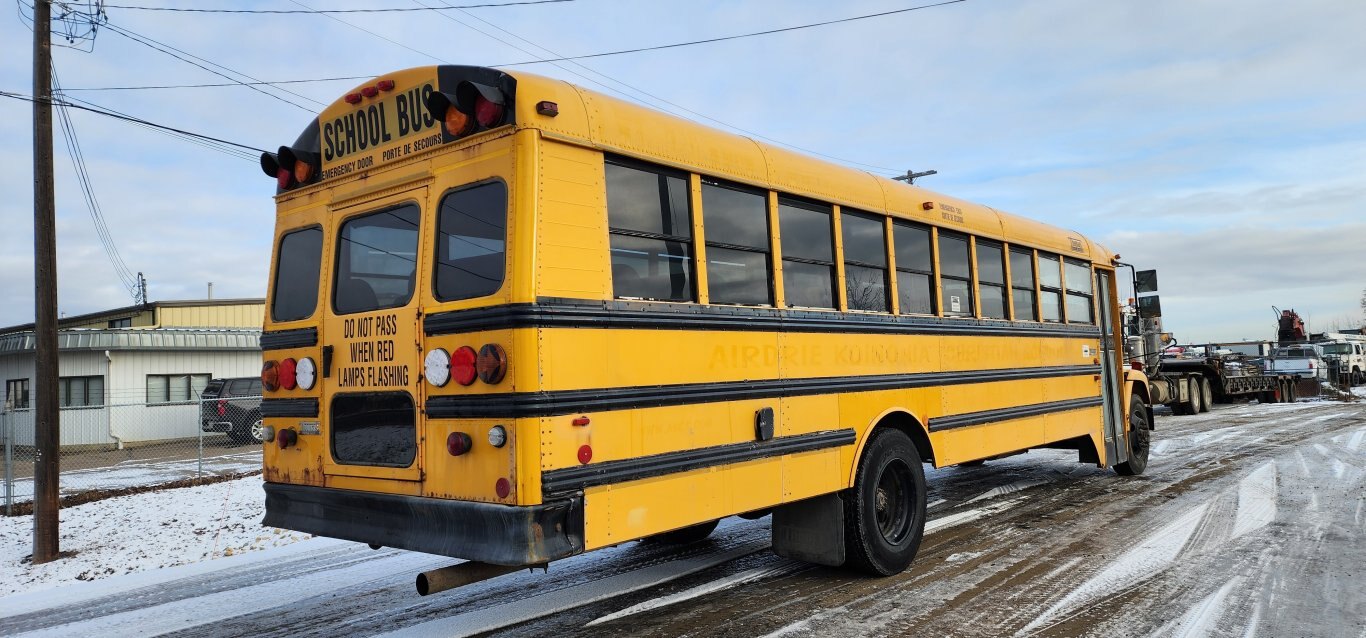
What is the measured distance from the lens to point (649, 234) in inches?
163

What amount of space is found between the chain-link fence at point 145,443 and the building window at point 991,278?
10647mm

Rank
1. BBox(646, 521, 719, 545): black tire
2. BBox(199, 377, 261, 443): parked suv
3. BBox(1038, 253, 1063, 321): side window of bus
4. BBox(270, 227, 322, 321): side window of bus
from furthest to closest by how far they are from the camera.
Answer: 1. BBox(199, 377, 261, 443): parked suv
2. BBox(1038, 253, 1063, 321): side window of bus
3. BBox(646, 521, 719, 545): black tire
4. BBox(270, 227, 322, 321): side window of bus

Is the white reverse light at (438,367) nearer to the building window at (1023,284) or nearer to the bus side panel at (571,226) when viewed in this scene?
the bus side panel at (571,226)

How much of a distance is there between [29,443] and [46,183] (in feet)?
59.2

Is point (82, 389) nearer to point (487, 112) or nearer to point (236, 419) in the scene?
point (236, 419)

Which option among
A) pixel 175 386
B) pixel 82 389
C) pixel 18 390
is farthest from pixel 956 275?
pixel 18 390

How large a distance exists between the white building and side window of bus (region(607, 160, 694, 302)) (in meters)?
19.7

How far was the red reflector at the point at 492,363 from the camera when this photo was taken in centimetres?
356

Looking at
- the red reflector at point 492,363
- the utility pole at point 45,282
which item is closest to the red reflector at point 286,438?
the red reflector at point 492,363

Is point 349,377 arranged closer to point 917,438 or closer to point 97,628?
point 97,628

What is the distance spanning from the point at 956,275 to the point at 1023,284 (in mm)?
1293

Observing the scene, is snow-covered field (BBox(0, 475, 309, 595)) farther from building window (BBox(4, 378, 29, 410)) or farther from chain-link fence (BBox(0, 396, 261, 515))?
building window (BBox(4, 378, 29, 410))

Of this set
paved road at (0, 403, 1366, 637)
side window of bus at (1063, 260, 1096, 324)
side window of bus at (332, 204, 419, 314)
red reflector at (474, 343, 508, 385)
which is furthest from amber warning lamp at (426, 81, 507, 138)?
side window of bus at (1063, 260, 1096, 324)

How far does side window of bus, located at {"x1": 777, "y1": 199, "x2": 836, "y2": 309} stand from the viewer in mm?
4945
